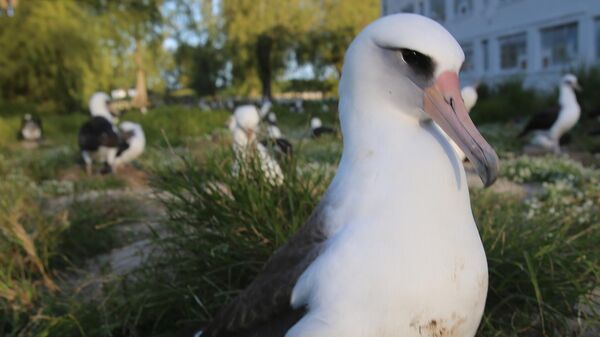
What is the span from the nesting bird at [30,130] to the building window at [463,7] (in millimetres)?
15041

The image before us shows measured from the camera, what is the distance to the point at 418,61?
4.39ft

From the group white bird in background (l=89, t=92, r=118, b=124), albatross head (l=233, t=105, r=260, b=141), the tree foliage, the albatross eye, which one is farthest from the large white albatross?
the tree foliage

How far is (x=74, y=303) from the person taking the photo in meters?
2.67

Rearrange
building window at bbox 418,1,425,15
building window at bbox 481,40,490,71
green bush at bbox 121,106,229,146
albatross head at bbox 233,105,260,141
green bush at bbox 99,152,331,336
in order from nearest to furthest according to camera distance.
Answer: green bush at bbox 99,152,331,336, albatross head at bbox 233,105,260,141, green bush at bbox 121,106,229,146, building window at bbox 481,40,490,71, building window at bbox 418,1,425,15

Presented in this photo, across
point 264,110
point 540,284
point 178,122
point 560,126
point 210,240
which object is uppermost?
point 210,240

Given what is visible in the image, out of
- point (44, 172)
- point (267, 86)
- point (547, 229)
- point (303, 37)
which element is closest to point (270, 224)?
point (547, 229)

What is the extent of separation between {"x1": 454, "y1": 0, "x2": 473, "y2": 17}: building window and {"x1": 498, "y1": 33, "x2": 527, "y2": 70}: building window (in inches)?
88.7

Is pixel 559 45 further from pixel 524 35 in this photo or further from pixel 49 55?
pixel 49 55

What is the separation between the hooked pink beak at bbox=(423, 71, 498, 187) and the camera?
1279mm

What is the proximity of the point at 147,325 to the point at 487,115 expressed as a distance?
1298 cm

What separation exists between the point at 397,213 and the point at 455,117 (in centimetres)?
26

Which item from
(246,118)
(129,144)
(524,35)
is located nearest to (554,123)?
(246,118)

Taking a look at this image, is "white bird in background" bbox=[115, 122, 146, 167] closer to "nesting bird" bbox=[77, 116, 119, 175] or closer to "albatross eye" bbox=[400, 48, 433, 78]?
"nesting bird" bbox=[77, 116, 119, 175]

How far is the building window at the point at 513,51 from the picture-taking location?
59.3 ft
